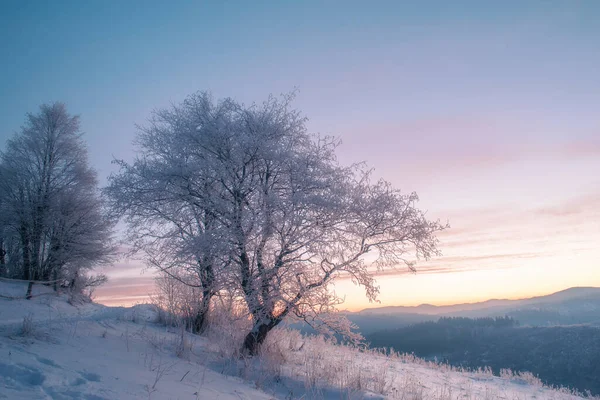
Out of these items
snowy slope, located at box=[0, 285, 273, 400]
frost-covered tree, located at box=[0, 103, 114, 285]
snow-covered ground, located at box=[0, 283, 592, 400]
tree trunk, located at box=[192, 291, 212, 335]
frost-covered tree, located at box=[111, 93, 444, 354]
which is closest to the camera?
snowy slope, located at box=[0, 285, 273, 400]

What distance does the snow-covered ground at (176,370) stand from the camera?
18.3 feet

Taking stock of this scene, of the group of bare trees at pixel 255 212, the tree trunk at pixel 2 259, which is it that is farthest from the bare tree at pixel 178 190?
the tree trunk at pixel 2 259

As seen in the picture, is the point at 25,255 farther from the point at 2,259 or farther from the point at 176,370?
→ the point at 176,370

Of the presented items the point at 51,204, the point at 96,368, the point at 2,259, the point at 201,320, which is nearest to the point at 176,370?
the point at 96,368

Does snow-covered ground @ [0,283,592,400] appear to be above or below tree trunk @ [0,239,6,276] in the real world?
below

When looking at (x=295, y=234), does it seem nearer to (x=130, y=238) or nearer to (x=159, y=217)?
(x=159, y=217)

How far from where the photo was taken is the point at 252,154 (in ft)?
35.7

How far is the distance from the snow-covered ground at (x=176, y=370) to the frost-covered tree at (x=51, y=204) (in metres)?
A: 5.98

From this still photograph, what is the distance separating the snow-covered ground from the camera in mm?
5586

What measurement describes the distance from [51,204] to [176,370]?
1581 cm

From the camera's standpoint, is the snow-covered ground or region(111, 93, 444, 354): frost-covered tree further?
region(111, 93, 444, 354): frost-covered tree

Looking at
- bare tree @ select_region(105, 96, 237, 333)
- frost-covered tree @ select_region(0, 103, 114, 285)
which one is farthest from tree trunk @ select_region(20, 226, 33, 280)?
bare tree @ select_region(105, 96, 237, 333)

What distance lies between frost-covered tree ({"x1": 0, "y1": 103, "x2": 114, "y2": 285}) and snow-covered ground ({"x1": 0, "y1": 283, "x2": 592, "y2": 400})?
235 inches

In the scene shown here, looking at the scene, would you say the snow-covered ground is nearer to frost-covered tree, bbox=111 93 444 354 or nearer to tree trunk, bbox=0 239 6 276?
frost-covered tree, bbox=111 93 444 354
